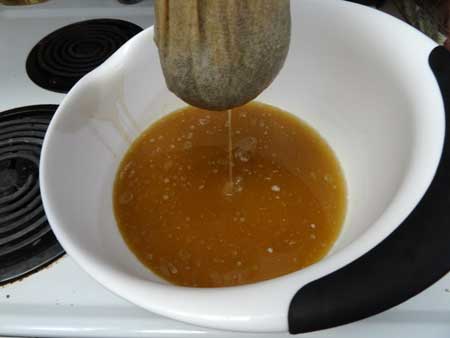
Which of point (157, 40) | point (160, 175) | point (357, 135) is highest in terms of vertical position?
point (157, 40)

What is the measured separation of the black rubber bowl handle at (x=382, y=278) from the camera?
424 mm

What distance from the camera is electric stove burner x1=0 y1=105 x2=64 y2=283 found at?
2.08ft

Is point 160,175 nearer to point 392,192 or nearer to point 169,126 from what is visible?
point 169,126

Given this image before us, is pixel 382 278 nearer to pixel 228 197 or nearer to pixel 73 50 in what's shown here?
pixel 228 197

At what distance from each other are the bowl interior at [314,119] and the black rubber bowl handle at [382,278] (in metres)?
0.03

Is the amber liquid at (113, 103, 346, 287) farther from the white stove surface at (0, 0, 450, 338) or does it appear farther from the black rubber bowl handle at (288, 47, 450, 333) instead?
the black rubber bowl handle at (288, 47, 450, 333)

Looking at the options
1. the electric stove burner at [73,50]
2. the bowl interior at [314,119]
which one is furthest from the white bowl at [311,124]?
the electric stove burner at [73,50]

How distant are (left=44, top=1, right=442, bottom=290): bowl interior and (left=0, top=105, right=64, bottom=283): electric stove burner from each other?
8 centimetres

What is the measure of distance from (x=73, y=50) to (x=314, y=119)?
494mm

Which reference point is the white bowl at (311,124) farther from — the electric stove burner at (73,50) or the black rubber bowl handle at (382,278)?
the electric stove burner at (73,50)

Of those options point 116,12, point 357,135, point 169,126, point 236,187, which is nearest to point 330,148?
point 357,135

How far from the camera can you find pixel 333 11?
76 cm

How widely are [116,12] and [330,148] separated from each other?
1.79ft

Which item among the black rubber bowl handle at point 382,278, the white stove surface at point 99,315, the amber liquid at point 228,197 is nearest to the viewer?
the black rubber bowl handle at point 382,278
